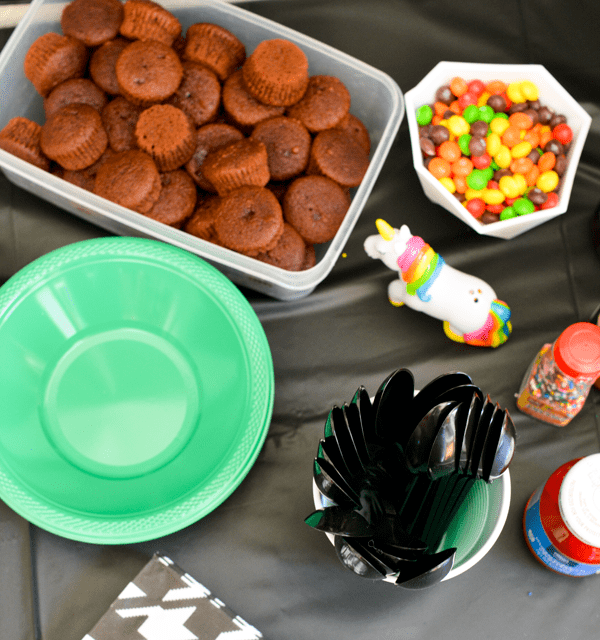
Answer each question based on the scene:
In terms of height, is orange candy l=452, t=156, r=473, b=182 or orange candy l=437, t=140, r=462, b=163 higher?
orange candy l=437, t=140, r=462, b=163

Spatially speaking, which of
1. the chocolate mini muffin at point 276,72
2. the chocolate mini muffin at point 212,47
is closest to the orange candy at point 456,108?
the chocolate mini muffin at point 276,72

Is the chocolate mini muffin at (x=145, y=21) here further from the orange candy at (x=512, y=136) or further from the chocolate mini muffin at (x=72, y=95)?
the orange candy at (x=512, y=136)

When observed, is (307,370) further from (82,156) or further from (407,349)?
(82,156)

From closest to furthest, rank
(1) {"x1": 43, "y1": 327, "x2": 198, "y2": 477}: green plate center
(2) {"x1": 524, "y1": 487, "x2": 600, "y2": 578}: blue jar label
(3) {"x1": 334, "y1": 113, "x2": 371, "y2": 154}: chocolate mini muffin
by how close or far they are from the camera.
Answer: (2) {"x1": 524, "y1": 487, "x2": 600, "y2": 578}: blue jar label → (1) {"x1": 43, "y1": 327, "x2": 198, "y2": 477}: green plate center → (3) {"x1": 334, "y1": 113, "x2": 371, "y2": 154}: chocolate mini muffin

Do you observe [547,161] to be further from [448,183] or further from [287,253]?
[287,253]

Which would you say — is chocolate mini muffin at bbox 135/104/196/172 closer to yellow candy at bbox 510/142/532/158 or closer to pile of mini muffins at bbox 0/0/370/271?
pile of mini muffins at bbox 0/0/370/271

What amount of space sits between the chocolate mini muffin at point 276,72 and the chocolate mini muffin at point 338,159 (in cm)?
8

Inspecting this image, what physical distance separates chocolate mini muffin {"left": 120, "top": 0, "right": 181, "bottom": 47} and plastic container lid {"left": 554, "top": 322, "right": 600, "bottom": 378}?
0.70 m

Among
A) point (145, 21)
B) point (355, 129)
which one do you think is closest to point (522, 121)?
point (355, 129)

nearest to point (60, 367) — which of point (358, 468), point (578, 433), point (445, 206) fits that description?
point (358, 468)

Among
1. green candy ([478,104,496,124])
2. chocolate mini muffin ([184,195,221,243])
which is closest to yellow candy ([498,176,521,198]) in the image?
green candy ([478,104,496,124])

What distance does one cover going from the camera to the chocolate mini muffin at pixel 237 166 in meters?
0.81

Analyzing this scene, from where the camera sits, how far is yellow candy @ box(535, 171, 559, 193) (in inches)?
34.4

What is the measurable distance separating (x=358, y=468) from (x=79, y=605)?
437mm
